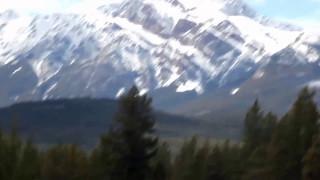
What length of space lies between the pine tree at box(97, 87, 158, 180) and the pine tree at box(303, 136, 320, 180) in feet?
31.8

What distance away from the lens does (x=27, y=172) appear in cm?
4825

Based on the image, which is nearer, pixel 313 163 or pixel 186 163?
pixel 313 163

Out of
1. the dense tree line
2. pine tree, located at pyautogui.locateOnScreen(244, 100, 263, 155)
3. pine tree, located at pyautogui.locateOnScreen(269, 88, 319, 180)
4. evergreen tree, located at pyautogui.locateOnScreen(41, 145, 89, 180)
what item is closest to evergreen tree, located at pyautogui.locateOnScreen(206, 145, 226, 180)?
pine tree, located at pyautogui.locateOnScreen(244, 100, 263, 155)

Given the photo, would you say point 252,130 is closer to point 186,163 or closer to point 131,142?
point 186,163

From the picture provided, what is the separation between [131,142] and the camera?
55.5 meters

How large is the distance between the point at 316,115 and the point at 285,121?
2924 mm

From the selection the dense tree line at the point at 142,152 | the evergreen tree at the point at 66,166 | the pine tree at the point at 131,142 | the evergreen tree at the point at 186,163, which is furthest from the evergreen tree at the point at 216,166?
the pine tree at the point at 131,142

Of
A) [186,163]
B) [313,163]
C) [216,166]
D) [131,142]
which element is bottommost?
[186,163]

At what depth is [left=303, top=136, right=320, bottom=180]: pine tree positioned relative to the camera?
51.5 metres

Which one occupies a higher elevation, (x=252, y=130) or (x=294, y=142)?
(x=294, y=142)

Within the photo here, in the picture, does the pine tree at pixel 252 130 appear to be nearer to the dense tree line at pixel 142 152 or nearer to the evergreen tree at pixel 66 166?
the dense tree line at pixel 142 152

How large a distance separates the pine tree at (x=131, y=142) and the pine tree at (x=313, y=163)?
969 cm

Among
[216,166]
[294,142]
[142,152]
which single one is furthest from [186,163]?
[142,152]

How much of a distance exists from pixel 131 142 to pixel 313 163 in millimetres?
11157
